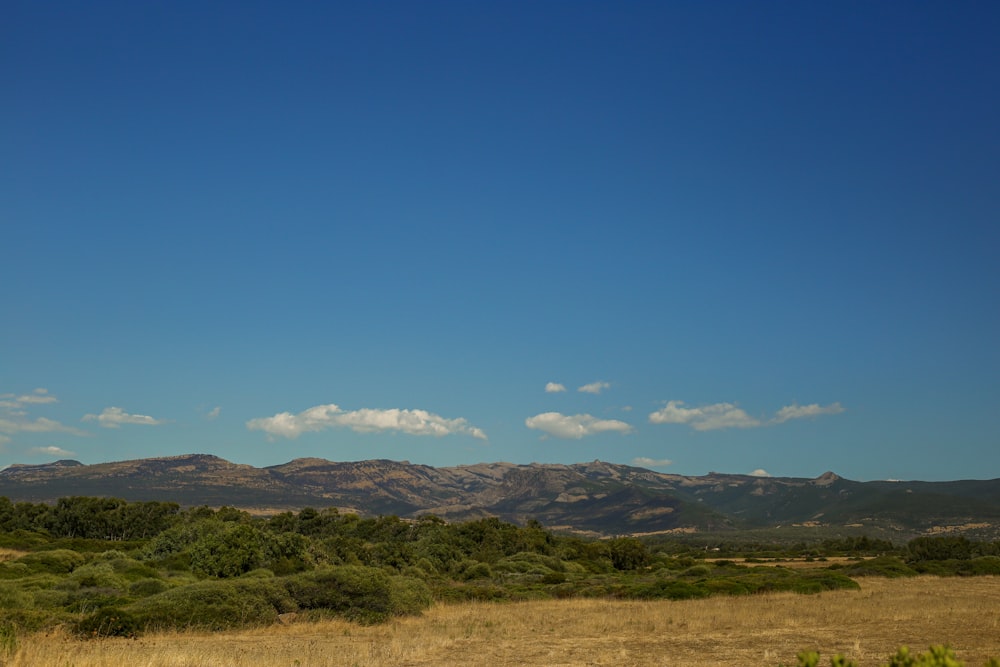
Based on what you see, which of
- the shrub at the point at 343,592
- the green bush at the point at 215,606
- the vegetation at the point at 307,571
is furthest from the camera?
the shrub at the point at 343,592

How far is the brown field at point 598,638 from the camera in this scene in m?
17.0

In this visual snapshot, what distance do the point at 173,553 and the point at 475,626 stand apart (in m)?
29.2

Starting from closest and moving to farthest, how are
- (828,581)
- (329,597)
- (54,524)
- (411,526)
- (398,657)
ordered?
(398,657) < (329,597) < (828,581) < (411,526) < (54,524)

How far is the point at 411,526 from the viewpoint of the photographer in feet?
249

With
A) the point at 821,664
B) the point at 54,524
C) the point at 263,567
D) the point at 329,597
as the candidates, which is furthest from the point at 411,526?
the point at 821,664

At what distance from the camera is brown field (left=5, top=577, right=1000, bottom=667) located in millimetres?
17047

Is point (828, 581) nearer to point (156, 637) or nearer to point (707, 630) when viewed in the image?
point (707, 630)

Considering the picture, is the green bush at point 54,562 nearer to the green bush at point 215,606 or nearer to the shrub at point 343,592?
the green bush at point 215,606

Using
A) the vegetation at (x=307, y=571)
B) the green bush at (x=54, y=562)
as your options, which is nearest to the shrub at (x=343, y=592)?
the vegetation at (x=307, y=571)

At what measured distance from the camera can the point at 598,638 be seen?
2238 cm

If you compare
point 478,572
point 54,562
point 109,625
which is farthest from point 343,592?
point 478,572

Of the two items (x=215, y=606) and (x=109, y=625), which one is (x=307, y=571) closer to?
(x=215, y=606)

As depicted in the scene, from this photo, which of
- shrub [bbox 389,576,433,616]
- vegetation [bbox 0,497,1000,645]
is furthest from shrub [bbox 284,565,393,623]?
shrub [bbox 389,576,433,616]

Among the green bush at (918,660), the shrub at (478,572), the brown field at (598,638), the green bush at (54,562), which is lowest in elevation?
the shrub at (478,572)
